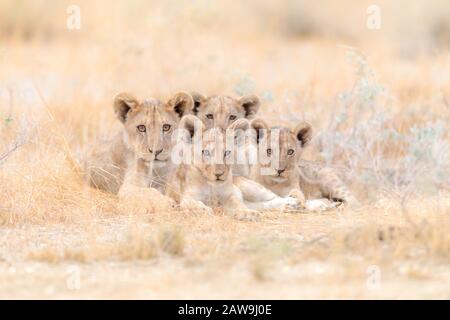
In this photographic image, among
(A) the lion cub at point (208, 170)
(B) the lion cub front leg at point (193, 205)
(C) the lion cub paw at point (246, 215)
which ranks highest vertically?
(A) the lion cub at point (208, 170)

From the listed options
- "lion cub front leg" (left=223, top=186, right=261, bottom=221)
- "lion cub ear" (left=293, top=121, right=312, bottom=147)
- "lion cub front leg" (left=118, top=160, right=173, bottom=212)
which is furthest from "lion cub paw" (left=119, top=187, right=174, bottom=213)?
"lion cub ear" (left=293, top=121, right=312, bottom=147)

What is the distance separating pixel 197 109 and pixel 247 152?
0.71m

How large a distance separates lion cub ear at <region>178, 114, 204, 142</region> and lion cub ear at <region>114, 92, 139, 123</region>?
0.62 m

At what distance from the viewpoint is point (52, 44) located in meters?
16.6

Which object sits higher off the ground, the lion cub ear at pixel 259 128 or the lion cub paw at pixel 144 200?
the lion cub ear at pixel 259 128

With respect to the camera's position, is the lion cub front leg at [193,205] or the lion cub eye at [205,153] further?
the lion cub eye at [205,153]

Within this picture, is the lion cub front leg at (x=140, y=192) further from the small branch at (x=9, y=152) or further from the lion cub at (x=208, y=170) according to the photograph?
the small branch at (x=9, y=152)

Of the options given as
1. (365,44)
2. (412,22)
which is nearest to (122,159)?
(365,44)

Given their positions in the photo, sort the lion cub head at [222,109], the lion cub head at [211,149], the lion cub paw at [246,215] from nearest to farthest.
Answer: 1. the lion cub paw at [246,215]
2. the lion cub head at [211,149]
3. the lion cub head at [222,109]

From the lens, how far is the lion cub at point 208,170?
8156mm

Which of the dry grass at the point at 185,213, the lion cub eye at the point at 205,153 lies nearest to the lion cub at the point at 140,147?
the dry grass at the point at 185,213

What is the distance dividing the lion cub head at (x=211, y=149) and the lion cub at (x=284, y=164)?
0.46m

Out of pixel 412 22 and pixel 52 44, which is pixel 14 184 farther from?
pixel 412 22

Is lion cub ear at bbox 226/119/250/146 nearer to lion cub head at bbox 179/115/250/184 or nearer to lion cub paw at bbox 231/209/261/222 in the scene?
lion cub head at bbox 179/115/250/184
